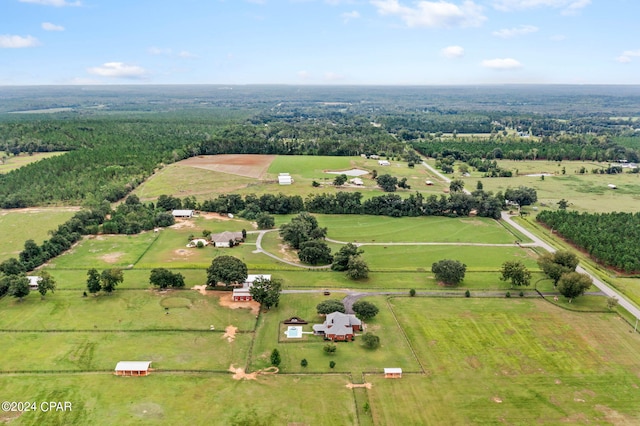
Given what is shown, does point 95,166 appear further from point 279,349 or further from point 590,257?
point 590,257

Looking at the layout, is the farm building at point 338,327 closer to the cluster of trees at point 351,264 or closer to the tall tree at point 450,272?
the cluster of trees at point 351,264

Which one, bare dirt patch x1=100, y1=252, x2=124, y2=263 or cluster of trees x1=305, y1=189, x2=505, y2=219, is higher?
cluster of trees x1=305, y1=189, x2=505, y2=219

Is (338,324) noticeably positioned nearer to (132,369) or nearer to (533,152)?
(132,369)

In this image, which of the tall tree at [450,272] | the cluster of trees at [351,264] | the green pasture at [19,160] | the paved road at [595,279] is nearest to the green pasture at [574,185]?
the paved road at [595,279]

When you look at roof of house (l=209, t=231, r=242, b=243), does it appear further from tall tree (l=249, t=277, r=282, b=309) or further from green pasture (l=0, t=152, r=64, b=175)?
green pasture (l=0, t=152, r=64, b=175)

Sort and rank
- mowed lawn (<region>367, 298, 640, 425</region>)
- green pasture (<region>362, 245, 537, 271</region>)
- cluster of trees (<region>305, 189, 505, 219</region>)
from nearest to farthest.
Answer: mowed lawn (<region>367, 298, 640, 425</region>) → green pasture (<region>362, 245, 537, 271</region>) → cluster of trees (<region>305, 189, 505, 219</region>)

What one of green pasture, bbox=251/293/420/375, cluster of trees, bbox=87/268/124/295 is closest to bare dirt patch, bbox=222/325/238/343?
green pasture, bbox=251/293/420/375

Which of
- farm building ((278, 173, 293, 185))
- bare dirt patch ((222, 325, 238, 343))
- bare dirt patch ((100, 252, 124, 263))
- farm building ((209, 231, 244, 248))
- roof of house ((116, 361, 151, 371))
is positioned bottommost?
bare dirt patch ((222, 325, 238, 343))
